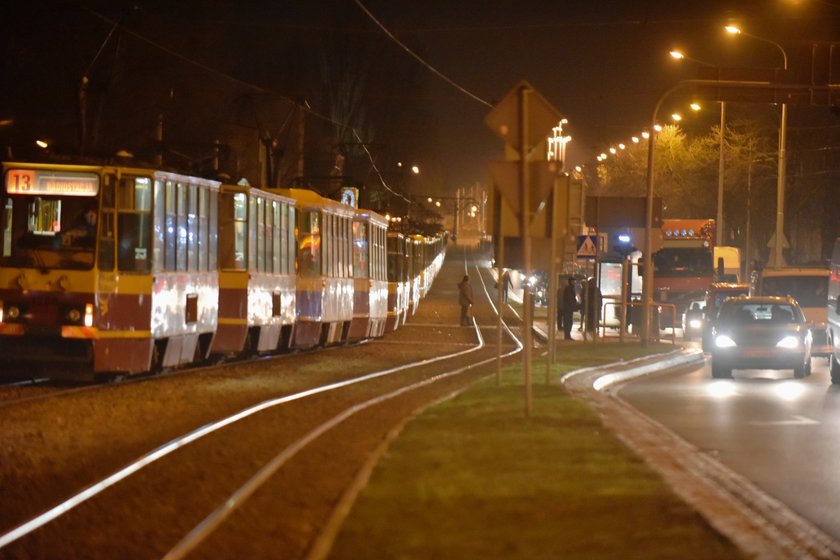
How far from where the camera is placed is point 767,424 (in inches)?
693

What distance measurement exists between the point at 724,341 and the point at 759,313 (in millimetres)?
2789

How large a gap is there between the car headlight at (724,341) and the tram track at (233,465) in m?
7.03

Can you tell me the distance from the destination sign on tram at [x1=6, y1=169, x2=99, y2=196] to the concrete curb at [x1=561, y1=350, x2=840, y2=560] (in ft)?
25.9

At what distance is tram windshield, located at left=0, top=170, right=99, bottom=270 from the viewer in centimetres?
1984

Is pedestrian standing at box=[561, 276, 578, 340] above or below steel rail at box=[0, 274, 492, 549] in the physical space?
above

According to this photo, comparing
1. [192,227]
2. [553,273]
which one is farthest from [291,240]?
[553,273]

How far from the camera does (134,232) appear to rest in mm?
20266

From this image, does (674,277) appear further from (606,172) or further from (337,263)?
(606,172)

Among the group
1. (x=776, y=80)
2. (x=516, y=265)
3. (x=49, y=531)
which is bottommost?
(x=49, y=531)

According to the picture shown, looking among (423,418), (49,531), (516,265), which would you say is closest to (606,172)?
(516,265)

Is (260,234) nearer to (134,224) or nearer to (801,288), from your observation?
(134,224)

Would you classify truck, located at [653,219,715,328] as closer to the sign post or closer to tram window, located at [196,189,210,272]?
tram window, located at [196,189,210,272]

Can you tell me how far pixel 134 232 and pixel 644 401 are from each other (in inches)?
318

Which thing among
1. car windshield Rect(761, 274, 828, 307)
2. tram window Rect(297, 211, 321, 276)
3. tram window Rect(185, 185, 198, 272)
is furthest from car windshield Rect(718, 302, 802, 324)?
tram window Rect(185, 185, 198, 272)
